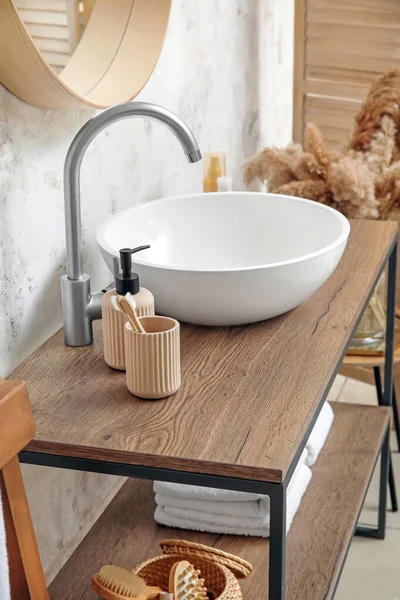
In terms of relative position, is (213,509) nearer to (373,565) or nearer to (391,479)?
(373,565)

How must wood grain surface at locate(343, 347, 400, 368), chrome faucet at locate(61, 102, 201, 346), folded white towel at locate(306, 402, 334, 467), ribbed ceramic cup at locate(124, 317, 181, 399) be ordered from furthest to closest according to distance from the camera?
wood grain surface at locate(343, 347, 400, 368) → folded white towel at locate(306, 402, 334, 467) → chrome faucet at locate(61, 102, 201, 346) → ribbed ceramic cup at locate(124, 317, 181, 399)

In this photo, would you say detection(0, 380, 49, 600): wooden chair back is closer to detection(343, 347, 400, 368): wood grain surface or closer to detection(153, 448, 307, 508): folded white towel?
detection(153, 448, 307, 508): folded white towel

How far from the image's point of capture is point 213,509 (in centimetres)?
164

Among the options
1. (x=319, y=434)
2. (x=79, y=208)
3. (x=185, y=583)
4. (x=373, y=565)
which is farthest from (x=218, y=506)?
(x=373, y=565)

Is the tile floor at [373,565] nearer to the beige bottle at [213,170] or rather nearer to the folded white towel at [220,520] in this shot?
the folded white towel at [220,520]

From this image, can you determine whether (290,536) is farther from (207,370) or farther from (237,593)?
(207,370)

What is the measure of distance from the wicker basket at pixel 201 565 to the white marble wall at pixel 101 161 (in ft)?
0.93

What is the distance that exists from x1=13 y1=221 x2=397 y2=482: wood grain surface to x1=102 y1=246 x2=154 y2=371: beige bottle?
0.10ft

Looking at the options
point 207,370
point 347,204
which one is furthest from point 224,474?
point 347,204

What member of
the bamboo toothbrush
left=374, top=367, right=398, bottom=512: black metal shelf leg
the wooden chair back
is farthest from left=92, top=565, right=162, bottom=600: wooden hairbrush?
left=374, top=367, right=398, bottom=512: black metal shelf leg

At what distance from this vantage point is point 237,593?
1.34 metres

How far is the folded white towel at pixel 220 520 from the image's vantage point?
1.62 metres

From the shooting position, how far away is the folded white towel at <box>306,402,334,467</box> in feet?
6.25

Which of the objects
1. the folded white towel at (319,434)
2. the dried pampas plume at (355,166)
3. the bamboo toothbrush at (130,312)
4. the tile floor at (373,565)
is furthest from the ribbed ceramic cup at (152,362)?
the tile floor at (373,565)
